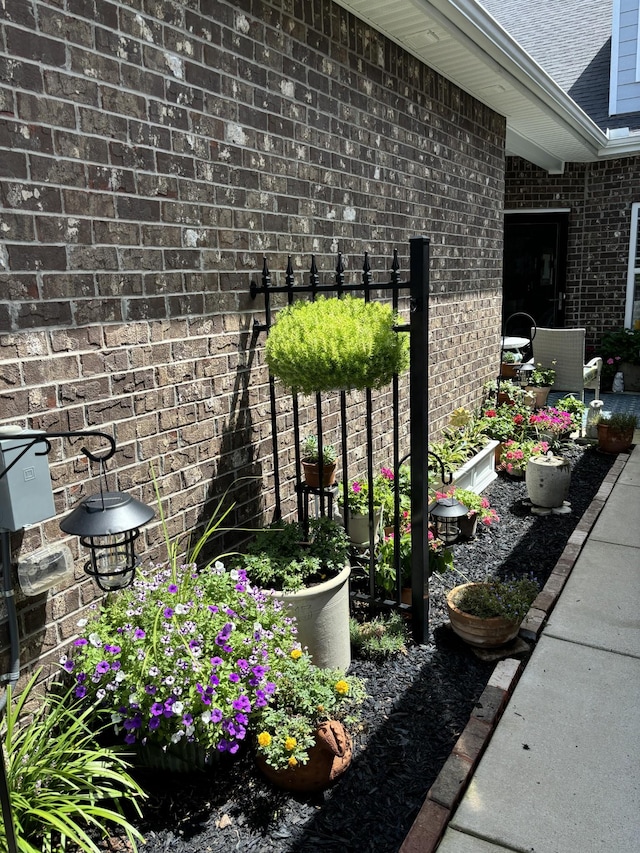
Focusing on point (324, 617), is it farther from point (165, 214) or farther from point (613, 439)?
point (613, 439)

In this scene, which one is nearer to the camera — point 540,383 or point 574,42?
point 540,383

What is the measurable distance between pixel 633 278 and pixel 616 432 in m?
4.71

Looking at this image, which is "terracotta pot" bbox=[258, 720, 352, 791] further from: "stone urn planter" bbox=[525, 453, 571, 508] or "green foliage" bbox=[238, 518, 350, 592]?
"stone urn planter" bbox=[525, 453, 571, 508]

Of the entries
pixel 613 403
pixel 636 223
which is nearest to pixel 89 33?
pixel 613 403

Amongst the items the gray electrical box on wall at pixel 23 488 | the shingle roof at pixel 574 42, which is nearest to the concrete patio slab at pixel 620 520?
the gray electrical box on wall at pixel 23 488

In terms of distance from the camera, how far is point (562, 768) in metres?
2.48

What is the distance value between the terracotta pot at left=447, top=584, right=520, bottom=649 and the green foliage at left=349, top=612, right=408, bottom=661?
289mm

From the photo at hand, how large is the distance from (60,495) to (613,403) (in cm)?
825

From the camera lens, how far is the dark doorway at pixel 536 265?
1070 centimetres

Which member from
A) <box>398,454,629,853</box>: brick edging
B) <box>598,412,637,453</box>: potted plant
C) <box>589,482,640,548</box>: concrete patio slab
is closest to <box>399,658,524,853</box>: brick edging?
<box>398,454,629,853</box>: brick edging

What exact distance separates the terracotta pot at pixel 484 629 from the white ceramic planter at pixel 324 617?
24.5 inches

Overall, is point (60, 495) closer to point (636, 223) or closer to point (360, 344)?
point (360, 344)

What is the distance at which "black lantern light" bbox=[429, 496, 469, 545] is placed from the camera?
398cm

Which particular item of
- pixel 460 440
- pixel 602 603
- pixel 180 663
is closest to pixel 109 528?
pixel 180 663
